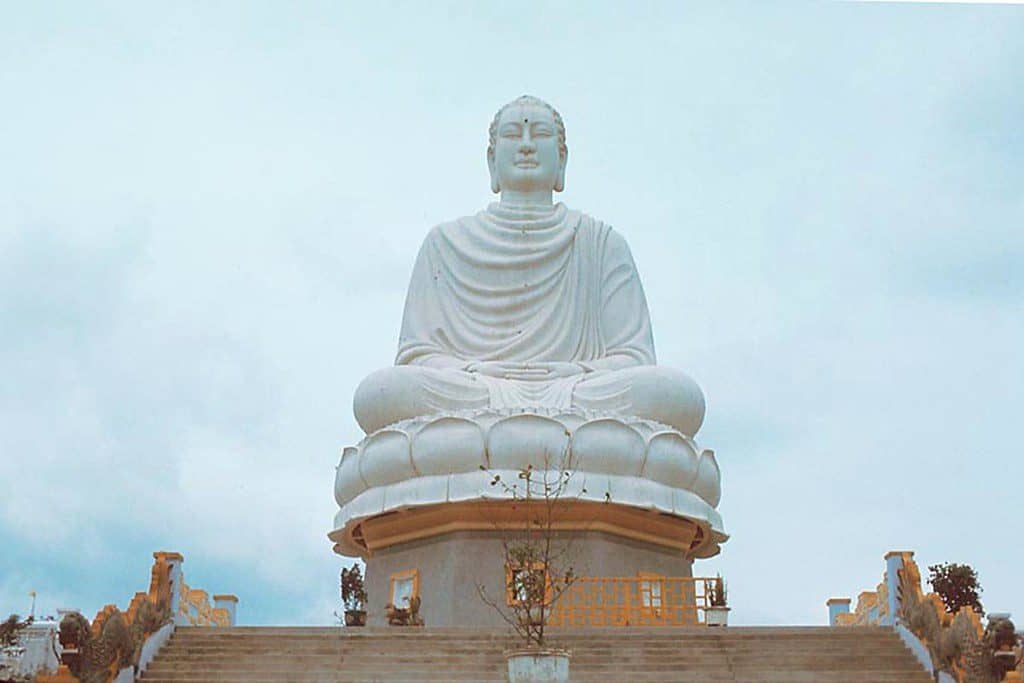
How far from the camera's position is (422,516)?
15.6 m

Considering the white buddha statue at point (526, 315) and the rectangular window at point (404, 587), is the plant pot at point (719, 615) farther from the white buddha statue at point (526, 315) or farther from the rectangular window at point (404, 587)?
the rectangular window at point (404, 587)

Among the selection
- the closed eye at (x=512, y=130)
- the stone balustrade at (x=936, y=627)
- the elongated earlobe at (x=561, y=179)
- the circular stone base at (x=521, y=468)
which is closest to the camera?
the stone balustrade at (x=936, y=627)

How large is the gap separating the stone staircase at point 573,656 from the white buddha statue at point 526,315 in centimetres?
415

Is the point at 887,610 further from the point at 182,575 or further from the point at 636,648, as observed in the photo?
the point at 182,575

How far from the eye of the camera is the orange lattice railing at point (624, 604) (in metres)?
13.6

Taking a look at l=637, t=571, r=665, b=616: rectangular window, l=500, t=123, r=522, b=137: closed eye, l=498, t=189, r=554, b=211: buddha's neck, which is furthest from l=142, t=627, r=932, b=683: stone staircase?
l=500, t=123, r=522, b=137: closed eye

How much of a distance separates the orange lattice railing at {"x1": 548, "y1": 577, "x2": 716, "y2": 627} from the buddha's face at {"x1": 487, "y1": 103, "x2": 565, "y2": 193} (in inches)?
237

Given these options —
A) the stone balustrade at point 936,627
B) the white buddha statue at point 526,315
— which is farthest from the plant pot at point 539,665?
the white buddha statue at point 526,315

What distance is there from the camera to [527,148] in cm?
1855

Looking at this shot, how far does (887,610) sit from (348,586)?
12.0m

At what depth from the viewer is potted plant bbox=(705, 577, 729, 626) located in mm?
13664

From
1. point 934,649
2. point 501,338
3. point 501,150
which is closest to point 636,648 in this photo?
point 934,649

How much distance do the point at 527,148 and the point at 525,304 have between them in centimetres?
226

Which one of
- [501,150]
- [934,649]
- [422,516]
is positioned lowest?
[934,649]
